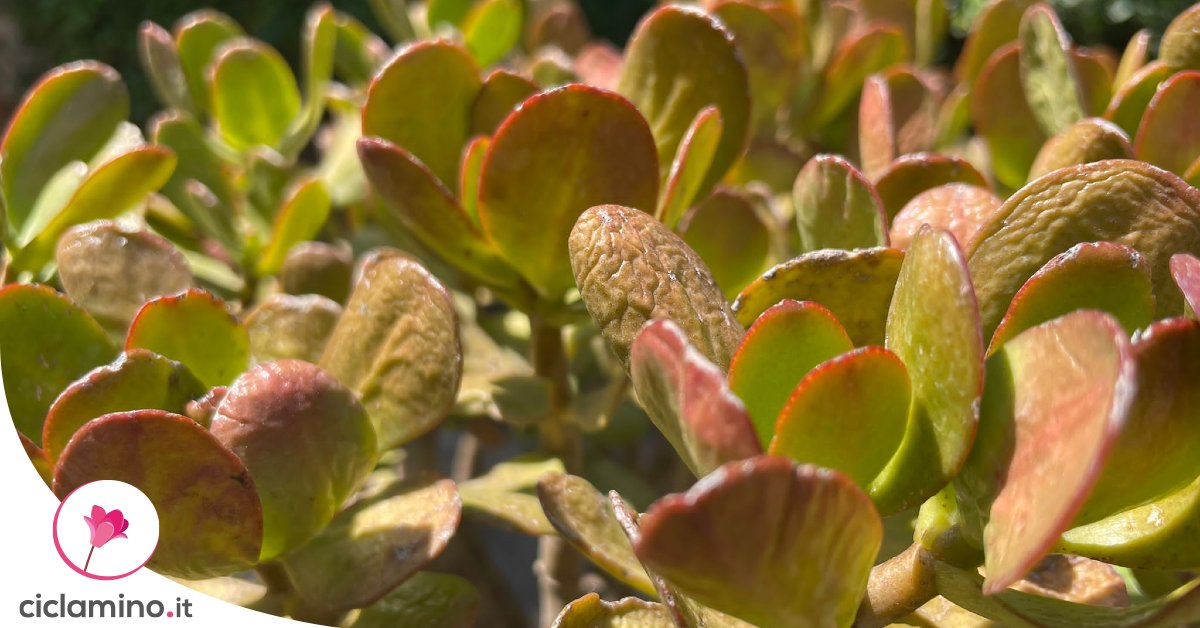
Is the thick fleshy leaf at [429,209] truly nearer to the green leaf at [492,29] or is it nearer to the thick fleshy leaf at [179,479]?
the thick fleshy leaf at [179,479]

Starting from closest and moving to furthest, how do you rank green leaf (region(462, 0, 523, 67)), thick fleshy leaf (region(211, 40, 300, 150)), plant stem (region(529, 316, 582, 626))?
1. plant stem (region(529, 316, 582, 626))
2. thick fleshy leaf (region(211, 40, 300, 150))
3. green leaf (region(462, 0, 523, 67))

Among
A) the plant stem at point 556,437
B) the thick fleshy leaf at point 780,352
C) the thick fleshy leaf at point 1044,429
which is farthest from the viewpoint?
the plant stem at point 556,437

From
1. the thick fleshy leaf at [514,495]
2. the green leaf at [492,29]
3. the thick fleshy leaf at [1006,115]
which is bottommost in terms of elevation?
the thick fleshy leaf at [514,495]

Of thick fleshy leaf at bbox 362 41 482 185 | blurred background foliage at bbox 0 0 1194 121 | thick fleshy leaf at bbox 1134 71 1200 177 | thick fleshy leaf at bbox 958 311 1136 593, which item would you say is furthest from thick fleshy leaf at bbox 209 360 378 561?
blurred background foliage at bbox 0 0 1194 121

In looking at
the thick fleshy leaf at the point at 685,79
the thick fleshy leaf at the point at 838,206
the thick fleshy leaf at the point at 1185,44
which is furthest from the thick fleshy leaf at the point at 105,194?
the thick fleshy leaf at the point at 1185,44

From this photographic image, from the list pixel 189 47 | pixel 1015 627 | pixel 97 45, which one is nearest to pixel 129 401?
pixel 1015 627

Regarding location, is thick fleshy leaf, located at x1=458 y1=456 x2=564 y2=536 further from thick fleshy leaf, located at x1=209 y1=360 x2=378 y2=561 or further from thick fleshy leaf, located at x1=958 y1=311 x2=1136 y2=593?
thick fleshy leaf, located at x1=958 y1=311 x2=1136 y2=593
